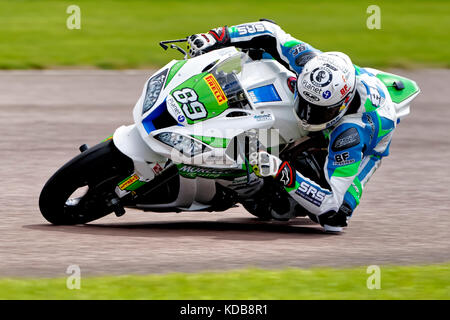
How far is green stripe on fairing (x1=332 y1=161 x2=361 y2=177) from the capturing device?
286 inches

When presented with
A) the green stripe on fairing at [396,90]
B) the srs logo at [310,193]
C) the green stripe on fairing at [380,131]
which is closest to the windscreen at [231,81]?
the srs logo at [310,193]

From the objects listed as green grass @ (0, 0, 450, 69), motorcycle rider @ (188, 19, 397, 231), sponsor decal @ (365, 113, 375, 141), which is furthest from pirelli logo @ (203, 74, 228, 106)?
green grass @ (0, 0, 450, 69)

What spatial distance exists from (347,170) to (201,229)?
1.25m

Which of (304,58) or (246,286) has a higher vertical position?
(304,58)

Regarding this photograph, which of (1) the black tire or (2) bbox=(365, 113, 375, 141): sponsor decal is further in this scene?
(2) bbox=(365, 113, 375, 141): sponsor decal

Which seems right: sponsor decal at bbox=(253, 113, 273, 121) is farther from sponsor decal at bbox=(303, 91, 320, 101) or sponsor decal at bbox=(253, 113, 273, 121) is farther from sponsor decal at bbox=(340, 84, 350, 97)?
sponsor decal at bbox=(340, 84, 350, 97)

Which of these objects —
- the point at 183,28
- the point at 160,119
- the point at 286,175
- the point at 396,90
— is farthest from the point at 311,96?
the point at 183,28

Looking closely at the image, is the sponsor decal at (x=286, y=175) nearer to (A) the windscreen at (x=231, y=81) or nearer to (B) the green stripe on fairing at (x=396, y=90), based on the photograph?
(A) the windscreen at (x=231, y=81)

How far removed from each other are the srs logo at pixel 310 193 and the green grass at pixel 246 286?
959mm

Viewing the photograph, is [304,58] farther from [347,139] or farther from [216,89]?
[216,89]

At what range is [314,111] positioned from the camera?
6.94 meters

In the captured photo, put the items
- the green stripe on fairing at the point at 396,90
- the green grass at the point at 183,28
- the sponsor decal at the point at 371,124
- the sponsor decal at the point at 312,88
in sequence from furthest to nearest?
1. the green grass at the point at 183,28
2. the green stripe on fairing at the point at 396,90
3. the sponsor decal at the point at 371,124
4. the sponsor decal at the point at 312,88

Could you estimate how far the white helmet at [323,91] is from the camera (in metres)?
6.86

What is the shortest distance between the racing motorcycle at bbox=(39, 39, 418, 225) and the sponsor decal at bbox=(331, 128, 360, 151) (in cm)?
30
